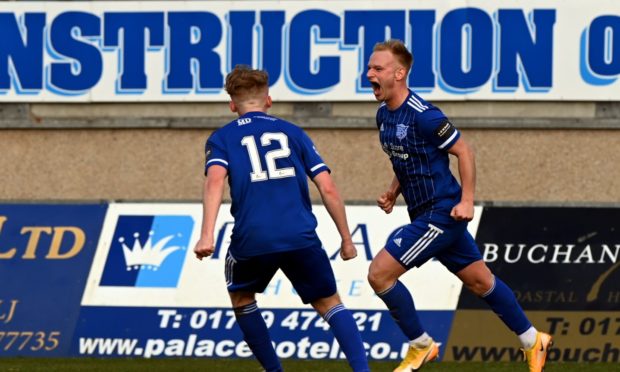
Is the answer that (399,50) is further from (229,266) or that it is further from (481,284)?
(229,266)

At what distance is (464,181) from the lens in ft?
26.1

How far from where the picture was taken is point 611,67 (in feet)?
45.0

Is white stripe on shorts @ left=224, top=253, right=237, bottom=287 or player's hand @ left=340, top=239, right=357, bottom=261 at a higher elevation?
player's hand @ left=340, top=239, right=357, bottom=261

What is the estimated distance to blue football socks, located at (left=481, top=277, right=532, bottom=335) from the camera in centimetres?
830

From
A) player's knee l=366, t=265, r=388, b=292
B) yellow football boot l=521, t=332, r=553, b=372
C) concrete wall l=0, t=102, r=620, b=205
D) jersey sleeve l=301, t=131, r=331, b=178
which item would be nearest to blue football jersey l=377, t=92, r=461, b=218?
player's knee l=366, t=265, r=388, b=292

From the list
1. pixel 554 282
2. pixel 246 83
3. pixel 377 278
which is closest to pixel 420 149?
pixel 377 278

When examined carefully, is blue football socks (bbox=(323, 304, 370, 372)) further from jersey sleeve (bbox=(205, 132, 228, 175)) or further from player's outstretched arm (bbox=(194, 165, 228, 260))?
jersey sleeve (bbox=(205, 132, 228, 175))

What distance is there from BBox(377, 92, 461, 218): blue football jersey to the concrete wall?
5529mm

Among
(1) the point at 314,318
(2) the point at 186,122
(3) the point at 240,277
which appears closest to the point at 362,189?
(2) the point at 186,122

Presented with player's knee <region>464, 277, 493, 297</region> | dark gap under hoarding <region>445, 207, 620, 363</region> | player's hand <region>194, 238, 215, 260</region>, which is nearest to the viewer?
player's hand <region>194, 238, 215, 260</region>

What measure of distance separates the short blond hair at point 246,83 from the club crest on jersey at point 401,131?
970 mm

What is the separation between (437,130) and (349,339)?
1356 millimetres

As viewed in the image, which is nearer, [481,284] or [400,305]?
[400,305]

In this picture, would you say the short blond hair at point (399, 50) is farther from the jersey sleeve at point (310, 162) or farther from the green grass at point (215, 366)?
the green grass at point (215, 366)
